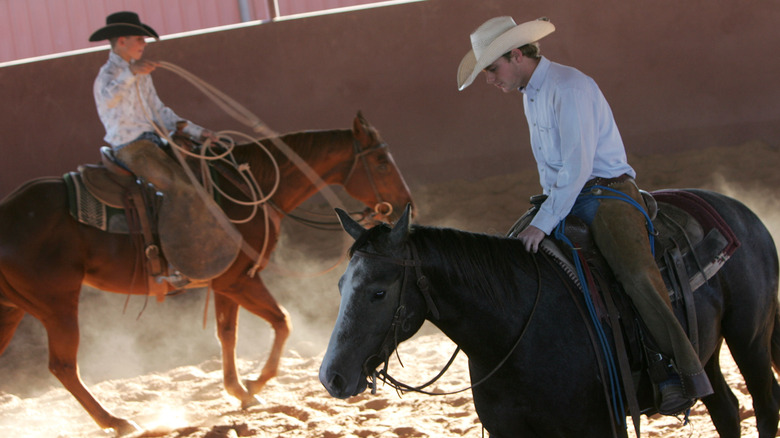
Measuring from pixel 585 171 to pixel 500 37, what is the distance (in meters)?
0.54

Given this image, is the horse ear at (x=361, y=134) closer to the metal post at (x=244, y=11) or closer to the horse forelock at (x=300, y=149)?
the horse forelock at (x=300, y=149)

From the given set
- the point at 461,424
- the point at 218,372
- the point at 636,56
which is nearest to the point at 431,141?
the point at 636,56

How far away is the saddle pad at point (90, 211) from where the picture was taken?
167 inches

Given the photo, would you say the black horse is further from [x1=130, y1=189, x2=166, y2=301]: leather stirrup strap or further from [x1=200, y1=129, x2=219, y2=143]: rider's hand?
[x1=200, y1=129, x2=219, y2=143]: rider's hand

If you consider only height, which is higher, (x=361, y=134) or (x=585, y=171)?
(x=361, y=134)

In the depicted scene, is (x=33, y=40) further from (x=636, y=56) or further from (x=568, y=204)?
(x=568, y=204)

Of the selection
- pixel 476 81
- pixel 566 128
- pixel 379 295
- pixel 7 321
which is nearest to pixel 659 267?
pixel 566 128

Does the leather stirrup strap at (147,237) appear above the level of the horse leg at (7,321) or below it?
above

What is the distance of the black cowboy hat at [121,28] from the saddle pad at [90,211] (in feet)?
2.90

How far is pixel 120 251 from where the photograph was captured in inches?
173

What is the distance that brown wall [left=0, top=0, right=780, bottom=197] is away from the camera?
7.56 m

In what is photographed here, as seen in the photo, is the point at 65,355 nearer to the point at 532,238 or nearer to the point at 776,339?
the point at 532,238

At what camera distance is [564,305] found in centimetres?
236

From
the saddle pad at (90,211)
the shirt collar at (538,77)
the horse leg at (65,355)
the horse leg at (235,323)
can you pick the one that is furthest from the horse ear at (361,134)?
the shirt collar at (538,77)
